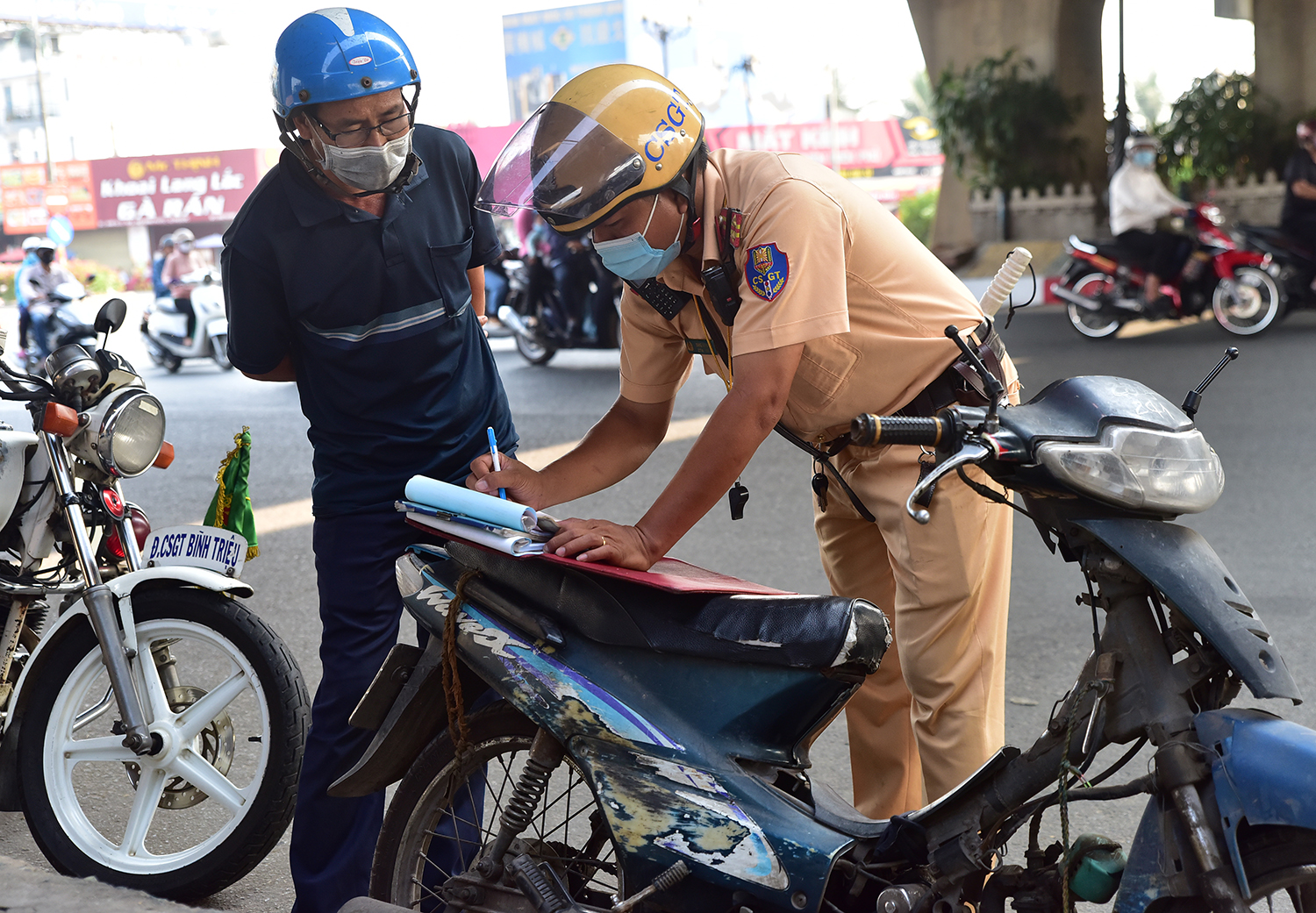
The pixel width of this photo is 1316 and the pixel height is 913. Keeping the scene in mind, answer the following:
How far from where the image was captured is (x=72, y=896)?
255 centimetres

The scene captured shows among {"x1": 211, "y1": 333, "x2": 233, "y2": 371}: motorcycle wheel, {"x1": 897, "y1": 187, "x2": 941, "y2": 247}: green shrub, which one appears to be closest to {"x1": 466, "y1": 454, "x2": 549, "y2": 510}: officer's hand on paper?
{"x1": 211, "y1": 333, "x2": 233, "y2": 371}: motorcycle wheel

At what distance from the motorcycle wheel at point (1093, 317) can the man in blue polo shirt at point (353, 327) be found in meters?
10.2

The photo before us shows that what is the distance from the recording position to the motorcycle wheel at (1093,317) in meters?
11.9

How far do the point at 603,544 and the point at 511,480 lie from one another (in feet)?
1.59

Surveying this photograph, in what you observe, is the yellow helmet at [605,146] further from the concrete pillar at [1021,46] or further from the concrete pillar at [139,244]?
the concrete pillar at [139,244]

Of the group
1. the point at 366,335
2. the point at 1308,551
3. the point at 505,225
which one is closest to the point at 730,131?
the point at 505,225

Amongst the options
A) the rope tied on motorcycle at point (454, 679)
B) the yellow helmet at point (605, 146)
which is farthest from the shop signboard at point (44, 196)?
the rope tied on motorcycle at point (454, 679)

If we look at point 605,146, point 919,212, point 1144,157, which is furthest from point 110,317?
point 919,212

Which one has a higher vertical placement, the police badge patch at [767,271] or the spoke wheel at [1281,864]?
the police badge patch at [767,271]

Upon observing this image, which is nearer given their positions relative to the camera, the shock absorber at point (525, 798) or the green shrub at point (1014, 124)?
the shock absorber at point (525, 798)

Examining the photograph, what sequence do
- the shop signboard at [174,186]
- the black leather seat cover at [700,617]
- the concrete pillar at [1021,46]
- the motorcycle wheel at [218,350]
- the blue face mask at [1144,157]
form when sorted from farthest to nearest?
1. the shop signboard at [174,186]
2. the concrete pillar at [1021,46]
3. the motorcycle wheel at [218,350]
4. the blue face mask at [1144,157]
5. the black leather seat cover at [700,617]

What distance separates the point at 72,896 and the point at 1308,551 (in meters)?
4.54

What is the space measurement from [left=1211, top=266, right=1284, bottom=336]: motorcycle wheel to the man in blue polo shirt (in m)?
9.91

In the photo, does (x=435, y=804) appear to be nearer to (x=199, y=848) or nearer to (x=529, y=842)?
(x=529, y=842)
